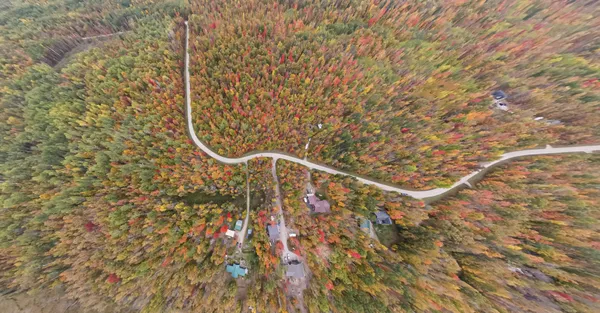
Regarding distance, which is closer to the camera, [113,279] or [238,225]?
[113,279]

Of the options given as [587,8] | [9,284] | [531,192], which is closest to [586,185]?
[531,192]

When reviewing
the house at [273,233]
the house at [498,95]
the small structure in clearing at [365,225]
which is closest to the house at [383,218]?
the small structure in clearing at [365,225]

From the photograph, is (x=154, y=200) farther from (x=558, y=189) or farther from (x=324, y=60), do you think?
(x=558, y=189)

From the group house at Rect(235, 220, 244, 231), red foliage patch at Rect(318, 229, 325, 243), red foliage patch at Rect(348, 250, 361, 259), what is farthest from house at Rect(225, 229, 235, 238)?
red foliage patch at Rect(348, 250, 361, 259)

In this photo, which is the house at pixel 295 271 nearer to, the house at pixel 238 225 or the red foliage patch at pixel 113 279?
the house at pixel 238 225

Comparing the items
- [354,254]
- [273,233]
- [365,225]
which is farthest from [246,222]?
[365,225]

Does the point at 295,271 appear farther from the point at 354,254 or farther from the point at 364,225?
the point at 364,225
